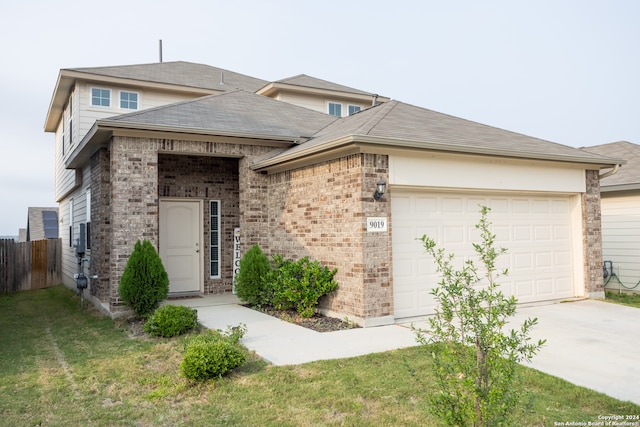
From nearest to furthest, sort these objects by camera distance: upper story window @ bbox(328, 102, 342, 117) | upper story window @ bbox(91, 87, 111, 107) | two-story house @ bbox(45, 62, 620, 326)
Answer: two-story house @ bbox(45, 62, 620, 326), upper story window @ bbox(91, 87, 111, 107), upper story window @ bbox(328, 102, 342, 117)

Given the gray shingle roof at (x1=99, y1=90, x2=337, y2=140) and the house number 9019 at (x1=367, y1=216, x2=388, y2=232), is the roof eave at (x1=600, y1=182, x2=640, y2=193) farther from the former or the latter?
the house number 9019 at (x1=367, y1=216, x2=388, y2=232)

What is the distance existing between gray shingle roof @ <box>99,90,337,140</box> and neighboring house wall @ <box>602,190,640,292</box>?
24.7ft

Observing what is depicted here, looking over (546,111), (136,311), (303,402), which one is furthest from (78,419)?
(546,111)

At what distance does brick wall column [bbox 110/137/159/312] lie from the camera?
29.6 ft

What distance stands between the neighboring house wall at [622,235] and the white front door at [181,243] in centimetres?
1036

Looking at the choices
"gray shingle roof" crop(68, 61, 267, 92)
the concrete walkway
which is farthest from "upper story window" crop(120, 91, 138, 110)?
the concrete walkway

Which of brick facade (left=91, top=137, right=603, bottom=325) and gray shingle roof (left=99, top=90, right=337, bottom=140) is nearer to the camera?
brick facade (left=91, top=137, right=603, bottom=325)

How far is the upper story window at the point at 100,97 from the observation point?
14.5 meters

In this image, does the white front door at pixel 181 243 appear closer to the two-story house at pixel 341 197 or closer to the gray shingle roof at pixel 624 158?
the two-story house at pixel 341 197

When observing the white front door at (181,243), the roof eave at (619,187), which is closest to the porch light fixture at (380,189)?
the white front door at (181,243)

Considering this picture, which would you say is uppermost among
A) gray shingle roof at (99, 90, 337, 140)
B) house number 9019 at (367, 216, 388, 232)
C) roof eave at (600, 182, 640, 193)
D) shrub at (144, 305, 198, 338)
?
gray shingle roof at (99, 90, 337, 140)

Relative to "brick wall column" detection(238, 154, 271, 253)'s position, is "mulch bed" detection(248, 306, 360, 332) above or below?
below

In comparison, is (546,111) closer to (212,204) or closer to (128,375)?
(212,204)

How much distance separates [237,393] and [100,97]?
1253cm
